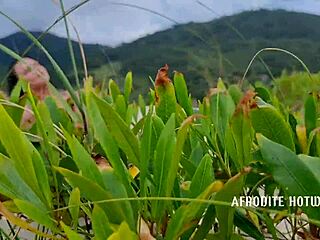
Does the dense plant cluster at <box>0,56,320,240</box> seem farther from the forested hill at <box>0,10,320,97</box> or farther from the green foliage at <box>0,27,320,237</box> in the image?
the forested hill at <box>0,10,320,97</box>

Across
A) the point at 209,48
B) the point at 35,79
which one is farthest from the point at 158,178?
the point at 209,48

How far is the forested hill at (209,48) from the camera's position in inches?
74.4

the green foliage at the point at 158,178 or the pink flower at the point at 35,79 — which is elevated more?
the pink flower at the point at 35,79

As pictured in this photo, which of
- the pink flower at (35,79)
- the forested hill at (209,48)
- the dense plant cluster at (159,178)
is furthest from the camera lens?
the forested hill at (209,48)

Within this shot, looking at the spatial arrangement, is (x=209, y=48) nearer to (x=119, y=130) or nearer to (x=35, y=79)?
(x=35, y=79)

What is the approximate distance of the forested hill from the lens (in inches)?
74.4

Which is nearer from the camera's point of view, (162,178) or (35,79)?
(162,178)

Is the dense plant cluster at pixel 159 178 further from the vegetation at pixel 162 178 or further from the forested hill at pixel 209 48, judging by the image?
the forested hill at pixel 209 48

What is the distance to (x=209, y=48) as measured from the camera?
1855mm

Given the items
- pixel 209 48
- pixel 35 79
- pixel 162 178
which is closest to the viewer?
pixel 162 178

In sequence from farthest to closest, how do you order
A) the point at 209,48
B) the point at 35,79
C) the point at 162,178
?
the point at 209,48
the point at 35,79
the point at 162,178

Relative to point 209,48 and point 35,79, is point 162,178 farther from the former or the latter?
point 209,48

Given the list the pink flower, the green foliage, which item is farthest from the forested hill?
the green foliage

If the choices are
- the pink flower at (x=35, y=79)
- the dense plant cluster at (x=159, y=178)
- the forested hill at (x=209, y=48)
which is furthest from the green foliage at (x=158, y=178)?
the forested hill at (x=209, y=48)
